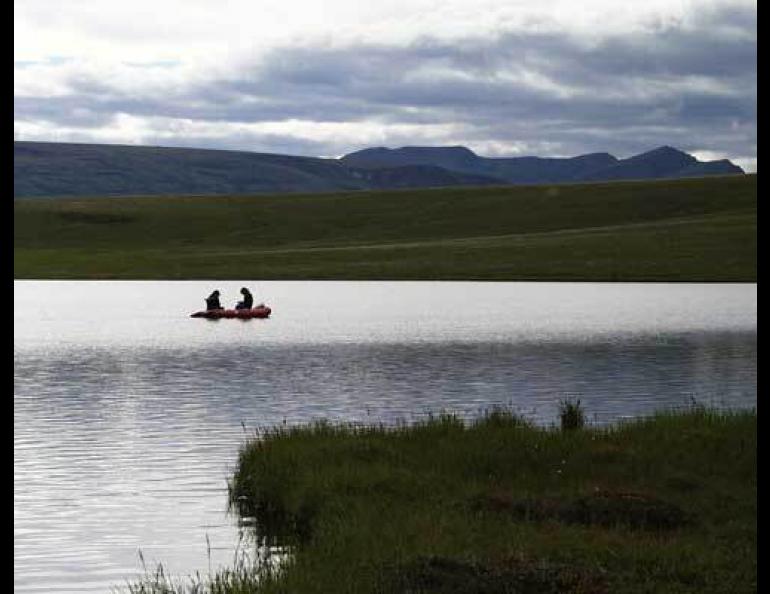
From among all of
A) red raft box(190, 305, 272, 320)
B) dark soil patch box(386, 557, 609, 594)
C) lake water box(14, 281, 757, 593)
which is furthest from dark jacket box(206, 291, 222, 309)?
dark soil patch box(386, 557, 609, 594)

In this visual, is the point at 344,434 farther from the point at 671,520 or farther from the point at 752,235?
the point at 752,235

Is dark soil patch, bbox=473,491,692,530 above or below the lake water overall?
A: above

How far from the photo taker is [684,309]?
8594 centimetres

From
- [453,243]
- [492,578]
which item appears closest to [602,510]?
[492,578]

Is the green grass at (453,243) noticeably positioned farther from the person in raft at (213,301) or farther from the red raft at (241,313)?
the red raft at (241,313)

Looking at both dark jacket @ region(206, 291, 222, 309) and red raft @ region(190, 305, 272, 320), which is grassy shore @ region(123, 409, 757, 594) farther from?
dark jacket @ region(206, 291, 222, 309)

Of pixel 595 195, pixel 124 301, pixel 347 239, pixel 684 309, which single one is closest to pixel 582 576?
pixel 684 309

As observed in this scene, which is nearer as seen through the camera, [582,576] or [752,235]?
[582,576]

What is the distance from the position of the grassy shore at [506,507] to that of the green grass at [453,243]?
97303 mm

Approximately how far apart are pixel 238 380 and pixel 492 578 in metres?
31.9

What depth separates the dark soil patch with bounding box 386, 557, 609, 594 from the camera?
15453 millimetres

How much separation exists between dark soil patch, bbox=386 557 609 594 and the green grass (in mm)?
106195
